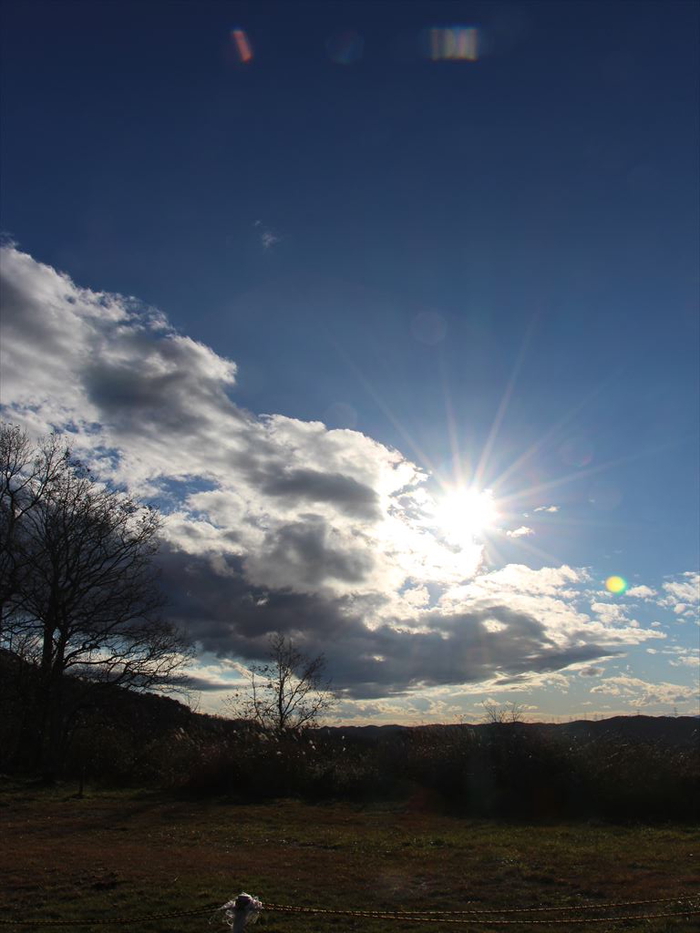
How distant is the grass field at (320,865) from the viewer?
7.55 metres

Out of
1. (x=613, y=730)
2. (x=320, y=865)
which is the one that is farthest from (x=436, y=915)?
(x=613, y=730)

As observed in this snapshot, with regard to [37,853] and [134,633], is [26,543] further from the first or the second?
[37,853]

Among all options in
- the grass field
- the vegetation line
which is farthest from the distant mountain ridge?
the vegetation line

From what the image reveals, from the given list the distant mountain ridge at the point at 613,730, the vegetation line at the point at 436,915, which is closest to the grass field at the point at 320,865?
the vegetation line at the point at 436,915

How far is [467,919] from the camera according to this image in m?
7.32

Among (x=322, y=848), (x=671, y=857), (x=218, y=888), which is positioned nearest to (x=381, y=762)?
(x=322, y=848)

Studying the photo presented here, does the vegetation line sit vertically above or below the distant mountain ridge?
below

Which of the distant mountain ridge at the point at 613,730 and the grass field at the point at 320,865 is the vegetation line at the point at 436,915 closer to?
the grass field at the point at 320,865

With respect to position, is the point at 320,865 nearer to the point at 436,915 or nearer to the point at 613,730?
the point at 436,915

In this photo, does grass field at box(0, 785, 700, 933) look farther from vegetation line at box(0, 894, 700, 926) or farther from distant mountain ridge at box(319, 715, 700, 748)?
distant mountain ridge at box(319, 715, 700, 748)

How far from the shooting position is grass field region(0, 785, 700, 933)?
7.55 m

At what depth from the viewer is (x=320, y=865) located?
1024 centimetres

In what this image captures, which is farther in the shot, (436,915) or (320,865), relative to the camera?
(320,865)

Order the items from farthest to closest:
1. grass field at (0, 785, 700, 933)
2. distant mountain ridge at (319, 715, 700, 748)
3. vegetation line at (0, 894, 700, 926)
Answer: distant mountain ridge at (319, 715, 700, 748) → grass field at (0, 785, 700, 933) → vegetation line at (0, 894, 700, 926)
